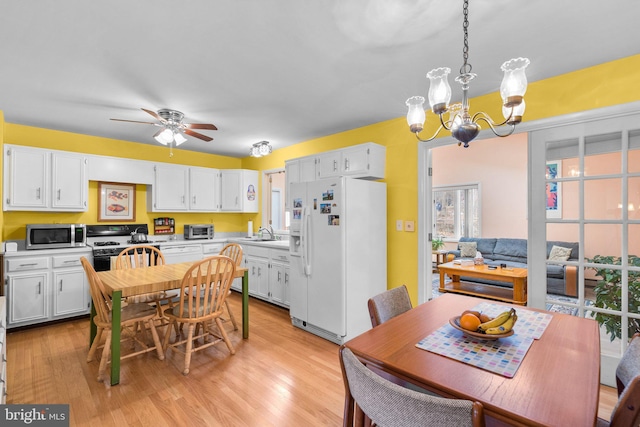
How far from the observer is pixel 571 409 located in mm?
897

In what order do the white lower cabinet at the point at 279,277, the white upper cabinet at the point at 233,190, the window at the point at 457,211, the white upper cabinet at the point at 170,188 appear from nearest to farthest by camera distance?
the white lower cabinet at the point at 279,277 < the white upper cabinet at the point at 170,188 < the white upper cabinet at the point at 233,190 < the window at the point at 457,211

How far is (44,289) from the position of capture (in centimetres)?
353

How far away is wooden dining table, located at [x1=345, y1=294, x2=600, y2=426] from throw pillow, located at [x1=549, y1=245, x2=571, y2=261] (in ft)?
3.42

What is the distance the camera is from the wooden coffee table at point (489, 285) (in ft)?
13.9

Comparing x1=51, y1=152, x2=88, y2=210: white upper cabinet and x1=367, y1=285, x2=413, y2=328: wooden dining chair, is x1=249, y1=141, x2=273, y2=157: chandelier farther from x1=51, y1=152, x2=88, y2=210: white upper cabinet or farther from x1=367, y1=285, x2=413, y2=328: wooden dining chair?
x1=367, y1=285, x2=413, y2=328: wooden dining chair

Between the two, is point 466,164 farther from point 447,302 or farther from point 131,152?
point 131,152

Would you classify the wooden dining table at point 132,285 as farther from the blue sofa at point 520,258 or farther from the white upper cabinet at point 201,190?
the blue sofa at point 520,258

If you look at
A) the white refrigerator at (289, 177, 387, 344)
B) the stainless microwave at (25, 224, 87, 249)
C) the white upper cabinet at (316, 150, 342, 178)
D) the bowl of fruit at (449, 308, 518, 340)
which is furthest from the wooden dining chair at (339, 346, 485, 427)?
the stainless microwave at (25, 224, 87, 249)

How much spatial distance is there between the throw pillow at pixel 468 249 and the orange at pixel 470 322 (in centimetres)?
530

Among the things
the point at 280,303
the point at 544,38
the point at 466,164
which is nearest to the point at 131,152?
the point at 280,303

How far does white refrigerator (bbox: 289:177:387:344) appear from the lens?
3078mm

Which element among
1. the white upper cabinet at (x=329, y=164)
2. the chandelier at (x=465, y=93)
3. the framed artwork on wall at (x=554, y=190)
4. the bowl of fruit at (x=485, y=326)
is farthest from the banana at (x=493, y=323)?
the white upper cabinet at (x=329, y=164)

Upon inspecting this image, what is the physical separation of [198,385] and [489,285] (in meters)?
4.74

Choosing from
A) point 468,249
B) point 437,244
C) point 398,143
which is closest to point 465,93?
point 398,143
